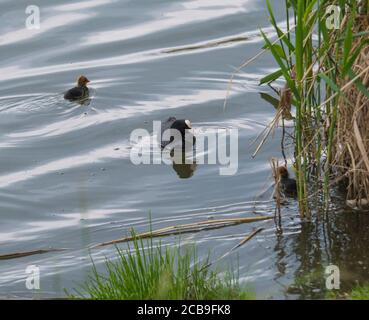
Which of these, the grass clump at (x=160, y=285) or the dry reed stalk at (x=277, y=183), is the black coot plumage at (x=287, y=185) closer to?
the dry reed stalk at (x=277, y=183)

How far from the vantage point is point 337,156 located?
25.6 ft

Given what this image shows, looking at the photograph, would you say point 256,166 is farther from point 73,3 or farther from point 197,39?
point 73,3

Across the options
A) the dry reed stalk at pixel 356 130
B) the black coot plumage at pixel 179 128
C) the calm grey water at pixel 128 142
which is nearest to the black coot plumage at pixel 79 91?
the calm grey water at pixel 128 142

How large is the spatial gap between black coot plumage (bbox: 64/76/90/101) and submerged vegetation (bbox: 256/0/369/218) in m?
3.48

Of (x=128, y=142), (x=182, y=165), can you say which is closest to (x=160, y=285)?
(x=182, y=165)

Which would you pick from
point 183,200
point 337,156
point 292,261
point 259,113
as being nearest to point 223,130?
point 259,113

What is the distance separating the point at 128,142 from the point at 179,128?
59 centimetres

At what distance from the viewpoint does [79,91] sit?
35.4ft

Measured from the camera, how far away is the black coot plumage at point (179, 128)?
9.76 metres

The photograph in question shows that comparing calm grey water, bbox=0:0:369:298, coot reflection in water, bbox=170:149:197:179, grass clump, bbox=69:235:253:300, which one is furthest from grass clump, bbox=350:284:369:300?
coot reflection in water, bbox=170:149:197:179

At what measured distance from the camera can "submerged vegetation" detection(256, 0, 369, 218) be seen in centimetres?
716

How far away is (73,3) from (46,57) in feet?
5.65

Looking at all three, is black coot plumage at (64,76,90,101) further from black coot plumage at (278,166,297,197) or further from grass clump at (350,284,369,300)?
grass clump at (350,284,369,300)
